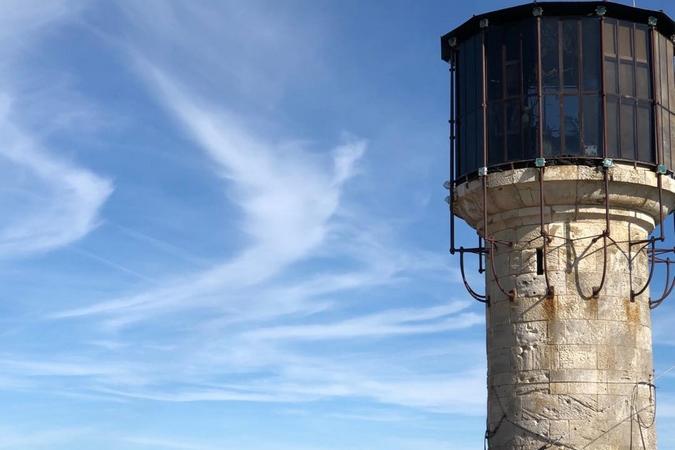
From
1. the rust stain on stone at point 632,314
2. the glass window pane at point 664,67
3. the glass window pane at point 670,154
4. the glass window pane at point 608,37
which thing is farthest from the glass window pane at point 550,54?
the rust stain on stone at point 632,314

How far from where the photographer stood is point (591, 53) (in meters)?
22.1

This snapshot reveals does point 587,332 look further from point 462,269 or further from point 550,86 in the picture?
point 550,86

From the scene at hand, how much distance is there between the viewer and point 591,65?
72.4 ft

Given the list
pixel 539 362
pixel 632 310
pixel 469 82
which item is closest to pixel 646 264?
pixel 632 310

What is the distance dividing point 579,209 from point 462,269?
2.70 m

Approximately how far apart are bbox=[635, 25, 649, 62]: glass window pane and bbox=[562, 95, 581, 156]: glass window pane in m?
1.69

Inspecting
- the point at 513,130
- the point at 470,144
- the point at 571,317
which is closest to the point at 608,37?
the point at 513,130

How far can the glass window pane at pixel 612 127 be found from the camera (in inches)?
856

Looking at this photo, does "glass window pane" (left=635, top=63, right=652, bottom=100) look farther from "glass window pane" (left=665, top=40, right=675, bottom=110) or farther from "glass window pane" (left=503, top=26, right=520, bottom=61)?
"glass window pane" (left=503, top=26, right=520, bottom=61)

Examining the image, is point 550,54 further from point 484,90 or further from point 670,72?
point 670,72

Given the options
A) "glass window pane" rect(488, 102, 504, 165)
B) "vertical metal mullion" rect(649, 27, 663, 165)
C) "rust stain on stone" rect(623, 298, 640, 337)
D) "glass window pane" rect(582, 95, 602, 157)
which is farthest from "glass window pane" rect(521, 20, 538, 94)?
"rust stain on stone" rect(623, 298, 640, 337)

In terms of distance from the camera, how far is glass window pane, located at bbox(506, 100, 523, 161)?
22.1 meters

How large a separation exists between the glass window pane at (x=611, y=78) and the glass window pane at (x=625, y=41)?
0.32m

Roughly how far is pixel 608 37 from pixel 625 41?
1.32 ft
